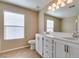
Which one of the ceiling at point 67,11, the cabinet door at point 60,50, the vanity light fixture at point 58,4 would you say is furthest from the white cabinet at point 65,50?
the vanity light fixture at point 58,4

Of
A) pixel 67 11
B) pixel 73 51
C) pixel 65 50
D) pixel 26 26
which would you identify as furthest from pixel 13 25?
pixel 73 51

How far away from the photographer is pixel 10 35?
3938mm

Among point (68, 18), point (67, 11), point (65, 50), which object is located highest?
point (67, 11)

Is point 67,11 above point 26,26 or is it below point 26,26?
above

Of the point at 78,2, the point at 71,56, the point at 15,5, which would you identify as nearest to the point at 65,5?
the point at 78,2

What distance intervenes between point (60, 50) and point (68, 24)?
95 cm

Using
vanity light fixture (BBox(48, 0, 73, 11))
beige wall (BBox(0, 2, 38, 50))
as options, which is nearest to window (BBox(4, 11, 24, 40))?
beige wall (BBox(0, 2, 38, 50))

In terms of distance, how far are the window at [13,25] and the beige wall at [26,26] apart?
0.20 meters

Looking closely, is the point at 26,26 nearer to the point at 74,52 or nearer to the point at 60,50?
the point at 60,50

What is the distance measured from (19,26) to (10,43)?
100cm

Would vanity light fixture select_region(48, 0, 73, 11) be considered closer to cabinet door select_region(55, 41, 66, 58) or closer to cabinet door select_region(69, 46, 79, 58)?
cabinet door select_region(55, 41, 66, 58)

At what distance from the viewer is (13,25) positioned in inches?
161

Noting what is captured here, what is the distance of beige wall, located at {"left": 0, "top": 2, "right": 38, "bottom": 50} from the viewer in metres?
3.59

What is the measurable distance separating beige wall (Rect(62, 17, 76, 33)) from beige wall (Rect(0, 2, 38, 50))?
2452mm
